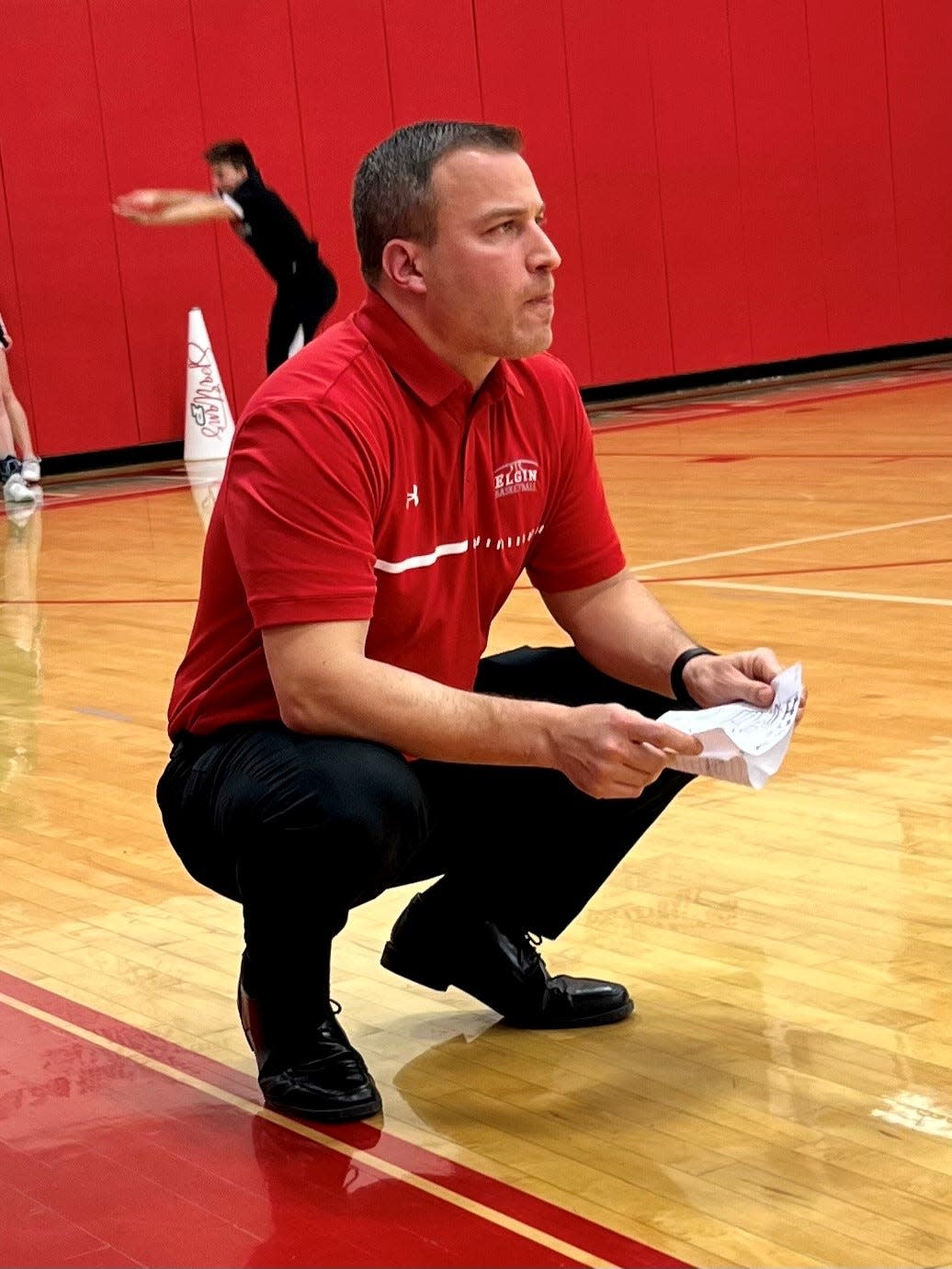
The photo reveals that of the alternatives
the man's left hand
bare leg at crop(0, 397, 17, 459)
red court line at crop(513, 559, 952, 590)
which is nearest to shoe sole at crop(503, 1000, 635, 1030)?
the man's left hand

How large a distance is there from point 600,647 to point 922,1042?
61 centimetres

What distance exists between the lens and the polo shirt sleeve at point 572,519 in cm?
254

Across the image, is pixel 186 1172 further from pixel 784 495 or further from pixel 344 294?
pixel 344 294

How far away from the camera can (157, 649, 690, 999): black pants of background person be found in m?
2.17

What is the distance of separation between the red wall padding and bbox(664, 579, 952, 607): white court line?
5.32 m

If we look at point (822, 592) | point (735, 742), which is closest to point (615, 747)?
point (735, 742)

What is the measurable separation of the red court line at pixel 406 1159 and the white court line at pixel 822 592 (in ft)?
9.76

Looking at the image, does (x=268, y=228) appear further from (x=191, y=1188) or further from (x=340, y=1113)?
(x=191, y=1188)

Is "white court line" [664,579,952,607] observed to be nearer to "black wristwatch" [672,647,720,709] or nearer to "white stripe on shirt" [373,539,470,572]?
"black wristwatch" [672,647,720,709]

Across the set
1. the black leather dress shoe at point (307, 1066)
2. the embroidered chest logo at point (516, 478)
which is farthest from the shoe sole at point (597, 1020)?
the embroidered chest logo at point (516, 478)

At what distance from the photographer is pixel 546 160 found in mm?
11719

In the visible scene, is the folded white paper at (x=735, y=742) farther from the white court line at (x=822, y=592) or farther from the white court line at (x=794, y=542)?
the white court line at (x=794, y=542)

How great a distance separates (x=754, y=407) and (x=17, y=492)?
4.11m

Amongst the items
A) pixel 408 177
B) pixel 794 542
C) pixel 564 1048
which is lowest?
pixel 794 542
